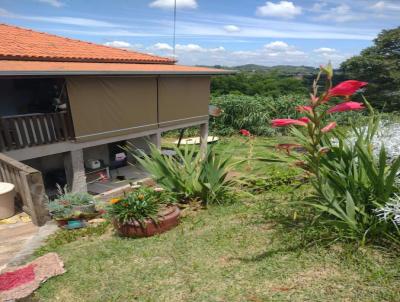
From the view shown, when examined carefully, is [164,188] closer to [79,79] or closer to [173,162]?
[173,162]

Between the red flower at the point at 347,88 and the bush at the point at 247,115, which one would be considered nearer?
the red flower at the point at 347,88

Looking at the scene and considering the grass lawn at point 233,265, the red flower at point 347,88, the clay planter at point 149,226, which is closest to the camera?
the red flower at point 347,88

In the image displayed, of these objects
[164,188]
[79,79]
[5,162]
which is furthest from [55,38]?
[164,188]

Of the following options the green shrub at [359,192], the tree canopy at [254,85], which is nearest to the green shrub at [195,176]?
the green shrub at [359,192]

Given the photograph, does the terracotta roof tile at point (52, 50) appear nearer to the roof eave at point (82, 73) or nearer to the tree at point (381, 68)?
the roof eave at point (82, 73)

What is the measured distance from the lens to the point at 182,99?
1336 cm

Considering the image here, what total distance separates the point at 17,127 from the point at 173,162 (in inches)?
199

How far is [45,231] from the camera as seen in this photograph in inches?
206

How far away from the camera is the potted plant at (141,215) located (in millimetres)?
4242

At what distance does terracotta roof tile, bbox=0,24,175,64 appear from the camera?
970 centimetres

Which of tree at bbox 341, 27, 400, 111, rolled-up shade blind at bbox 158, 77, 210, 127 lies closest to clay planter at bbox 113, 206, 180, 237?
rolled-up shade blind at bbox 158, 77, 210, 127

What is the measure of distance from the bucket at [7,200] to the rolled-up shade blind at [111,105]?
4.04 m

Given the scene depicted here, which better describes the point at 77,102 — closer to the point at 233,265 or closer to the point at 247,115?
the point at 233,265

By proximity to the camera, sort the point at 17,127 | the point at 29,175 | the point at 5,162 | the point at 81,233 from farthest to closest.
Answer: the point at 17,127
the point at 5,162
the point at 29,175
the point at 81,233
